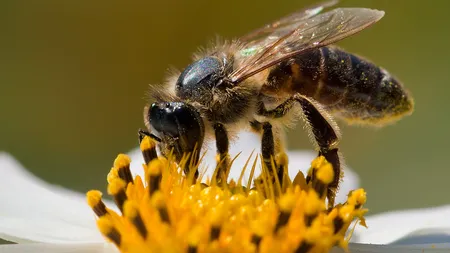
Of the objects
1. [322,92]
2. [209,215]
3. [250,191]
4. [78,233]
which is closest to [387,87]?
[322,92]

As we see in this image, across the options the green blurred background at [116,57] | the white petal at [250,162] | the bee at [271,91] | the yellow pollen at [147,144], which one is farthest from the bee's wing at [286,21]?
the green blurred background at [116,57]


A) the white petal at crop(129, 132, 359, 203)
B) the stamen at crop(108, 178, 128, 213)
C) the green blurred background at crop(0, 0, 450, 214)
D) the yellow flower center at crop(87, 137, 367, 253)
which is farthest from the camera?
the green blurred background at crop(0, 0, 450, 214)

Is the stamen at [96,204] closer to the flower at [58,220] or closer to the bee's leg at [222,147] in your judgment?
the flower at [58,220]

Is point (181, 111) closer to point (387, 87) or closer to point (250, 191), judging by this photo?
point (250, 191)

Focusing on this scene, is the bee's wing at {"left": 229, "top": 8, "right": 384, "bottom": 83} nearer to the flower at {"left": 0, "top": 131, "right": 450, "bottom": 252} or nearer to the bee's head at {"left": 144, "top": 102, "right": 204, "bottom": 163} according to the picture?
the bee's head at {"left": 144, "top": 102, "right": 204, "bottom": 163}

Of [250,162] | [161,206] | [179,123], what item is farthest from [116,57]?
[161,206]

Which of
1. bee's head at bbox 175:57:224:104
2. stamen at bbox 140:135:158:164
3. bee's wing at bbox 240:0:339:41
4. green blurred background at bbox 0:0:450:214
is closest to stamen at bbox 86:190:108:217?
stamen at bbox 140:135:158:164
